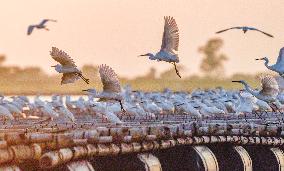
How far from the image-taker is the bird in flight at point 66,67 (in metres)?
36.0

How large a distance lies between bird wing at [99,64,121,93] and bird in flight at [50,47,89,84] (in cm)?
118

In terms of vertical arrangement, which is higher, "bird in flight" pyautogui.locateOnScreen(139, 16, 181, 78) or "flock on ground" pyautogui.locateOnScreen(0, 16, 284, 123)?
"bird in flight" pyautogui.locateOnScreen(139, 16, 181, 78)

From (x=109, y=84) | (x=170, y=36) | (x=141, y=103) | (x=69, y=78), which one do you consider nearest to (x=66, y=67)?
(x=69, y=78)

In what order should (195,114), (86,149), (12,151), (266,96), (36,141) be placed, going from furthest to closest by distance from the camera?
(195,114) → (266,96) → (86,149) → (36,141) → (12,151)

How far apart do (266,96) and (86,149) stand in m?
21.3

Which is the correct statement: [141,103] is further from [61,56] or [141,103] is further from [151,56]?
[61,56]

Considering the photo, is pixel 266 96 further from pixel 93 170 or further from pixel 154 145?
pixel 93 170

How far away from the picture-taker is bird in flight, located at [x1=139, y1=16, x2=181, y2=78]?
38312 millimetres

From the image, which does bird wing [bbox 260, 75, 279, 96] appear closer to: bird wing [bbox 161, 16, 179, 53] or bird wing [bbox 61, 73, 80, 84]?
bird wing [bbox 161, 16, 179, 53]

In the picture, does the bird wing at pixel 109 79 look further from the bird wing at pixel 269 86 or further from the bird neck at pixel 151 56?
the bird wing at pixel 269 86

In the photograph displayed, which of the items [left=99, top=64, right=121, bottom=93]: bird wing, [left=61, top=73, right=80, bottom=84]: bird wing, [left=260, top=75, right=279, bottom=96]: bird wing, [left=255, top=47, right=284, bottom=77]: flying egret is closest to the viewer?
[left=99, top=64, right=121, bottom=93]: bird wing

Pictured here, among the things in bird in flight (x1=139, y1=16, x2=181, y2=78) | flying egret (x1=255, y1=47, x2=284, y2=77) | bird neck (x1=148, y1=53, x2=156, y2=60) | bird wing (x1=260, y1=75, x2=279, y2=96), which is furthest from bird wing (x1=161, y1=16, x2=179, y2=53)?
flying egret (x1=255, y1=47, x2=284, y2=77)

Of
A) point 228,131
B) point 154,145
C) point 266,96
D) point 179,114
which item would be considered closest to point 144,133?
point 154,145

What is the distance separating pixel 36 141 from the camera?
2538 cm
